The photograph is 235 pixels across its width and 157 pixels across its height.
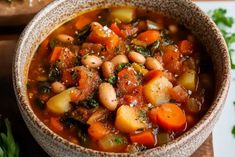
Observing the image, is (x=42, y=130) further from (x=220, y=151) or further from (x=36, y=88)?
(x=220, y=151)

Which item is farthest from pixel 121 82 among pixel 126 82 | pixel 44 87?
pixel 44 87

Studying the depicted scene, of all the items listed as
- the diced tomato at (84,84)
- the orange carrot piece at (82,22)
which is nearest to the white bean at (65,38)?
the orange carrot piece at (82,22)

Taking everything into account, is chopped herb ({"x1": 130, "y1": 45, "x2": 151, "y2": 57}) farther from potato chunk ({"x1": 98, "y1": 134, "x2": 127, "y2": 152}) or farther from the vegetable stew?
potato chunk ({"x1": 98, "y1": 134, "x2": 127, "y2": 152})

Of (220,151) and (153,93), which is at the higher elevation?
(153,93)

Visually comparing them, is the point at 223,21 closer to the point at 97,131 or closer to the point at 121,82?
the point at 121,82

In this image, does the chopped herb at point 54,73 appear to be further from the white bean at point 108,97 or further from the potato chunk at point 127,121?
the potato chunk at point 127,121

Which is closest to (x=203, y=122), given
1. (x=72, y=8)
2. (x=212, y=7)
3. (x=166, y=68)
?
(x=166, y=68)

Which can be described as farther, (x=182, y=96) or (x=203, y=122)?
(x=182, y=96)
